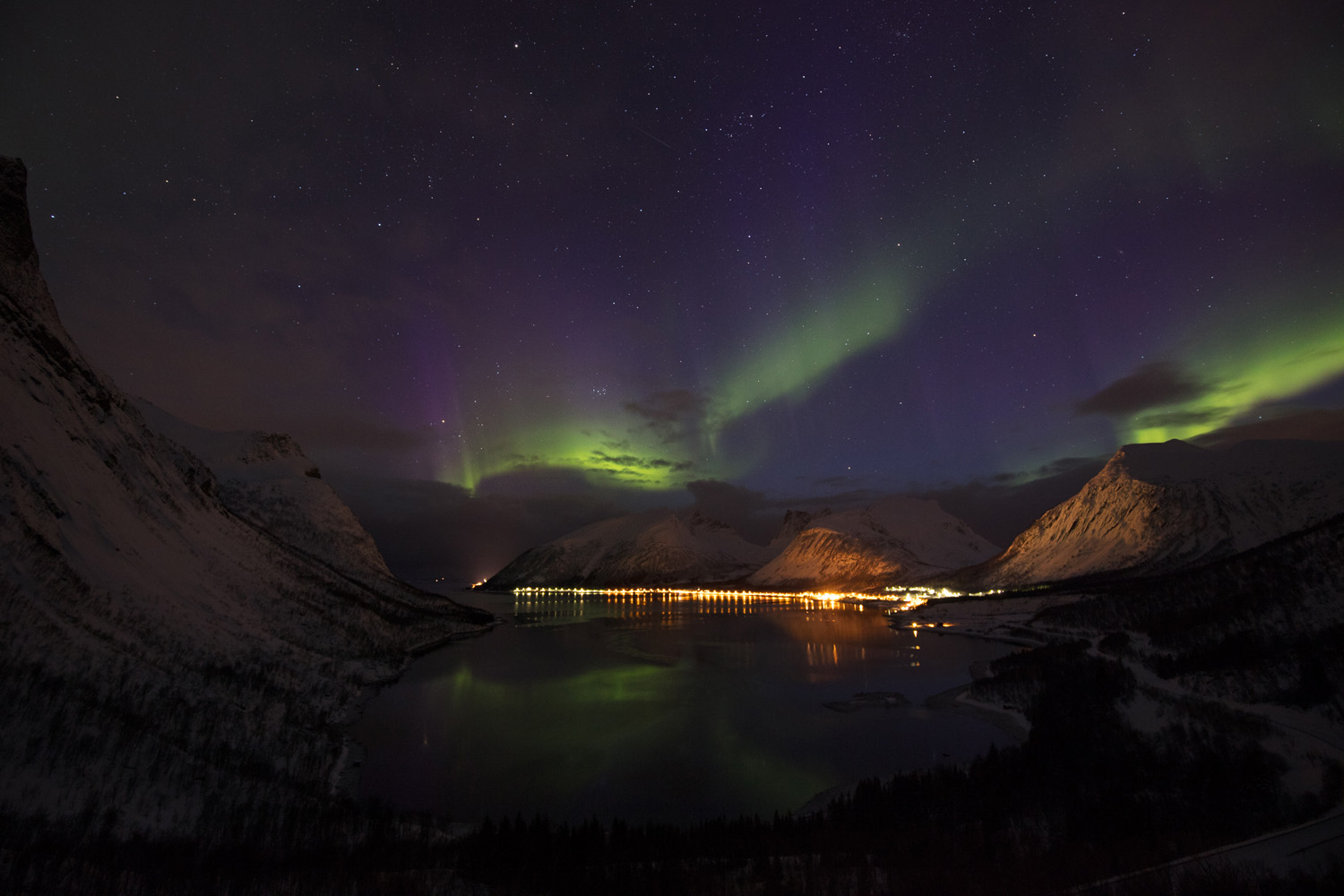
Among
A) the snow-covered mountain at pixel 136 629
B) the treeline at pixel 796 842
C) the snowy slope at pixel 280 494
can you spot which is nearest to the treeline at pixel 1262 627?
the treeline at pixel 796 842

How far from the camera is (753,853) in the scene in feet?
49.7

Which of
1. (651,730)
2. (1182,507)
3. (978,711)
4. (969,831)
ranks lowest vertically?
(978,711)

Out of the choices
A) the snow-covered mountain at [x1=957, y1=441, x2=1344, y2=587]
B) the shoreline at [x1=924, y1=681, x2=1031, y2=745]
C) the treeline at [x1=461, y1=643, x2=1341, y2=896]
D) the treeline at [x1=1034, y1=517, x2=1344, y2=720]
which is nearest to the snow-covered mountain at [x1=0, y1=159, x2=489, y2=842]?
the treeline at [x1=461, y1=643, x2=1341, y2=896]

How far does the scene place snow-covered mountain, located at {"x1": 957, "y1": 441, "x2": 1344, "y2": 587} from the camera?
101 meters

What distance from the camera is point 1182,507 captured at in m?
111

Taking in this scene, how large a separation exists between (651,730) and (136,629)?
2259 cm

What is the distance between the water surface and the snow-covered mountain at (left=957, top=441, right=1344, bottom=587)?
70.4m

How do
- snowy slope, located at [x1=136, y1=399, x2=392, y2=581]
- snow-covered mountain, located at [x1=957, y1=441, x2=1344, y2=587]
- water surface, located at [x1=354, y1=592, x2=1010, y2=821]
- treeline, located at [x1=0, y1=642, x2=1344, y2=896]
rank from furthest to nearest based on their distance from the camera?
snow-covered mountain, located at [x1=957, y1=441, x2=1344, y2=587] < snowy slope, located at [x1=136, y1=399, x2=392, y2=581] < water surface, located at [x1=354, y1=592, x2=1010, y2=821] < treeline, located at [x1=0, y1=642, x2=1344, y2=896]

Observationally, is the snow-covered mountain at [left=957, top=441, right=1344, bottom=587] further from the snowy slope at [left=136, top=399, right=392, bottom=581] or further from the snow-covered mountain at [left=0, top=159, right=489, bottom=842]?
the snowy slope at [left=136, top=399, right=392, bottom=581]

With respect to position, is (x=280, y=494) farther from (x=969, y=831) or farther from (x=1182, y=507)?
(x=1182, y=507)

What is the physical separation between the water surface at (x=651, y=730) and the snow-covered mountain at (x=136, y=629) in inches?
156

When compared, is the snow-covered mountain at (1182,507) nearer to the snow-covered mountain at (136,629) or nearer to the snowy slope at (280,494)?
the snow-covered mountain at (136,629)

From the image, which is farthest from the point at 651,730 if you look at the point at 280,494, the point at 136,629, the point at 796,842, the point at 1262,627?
the point at 280,494

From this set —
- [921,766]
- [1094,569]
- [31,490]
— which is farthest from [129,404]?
[1094,569]
